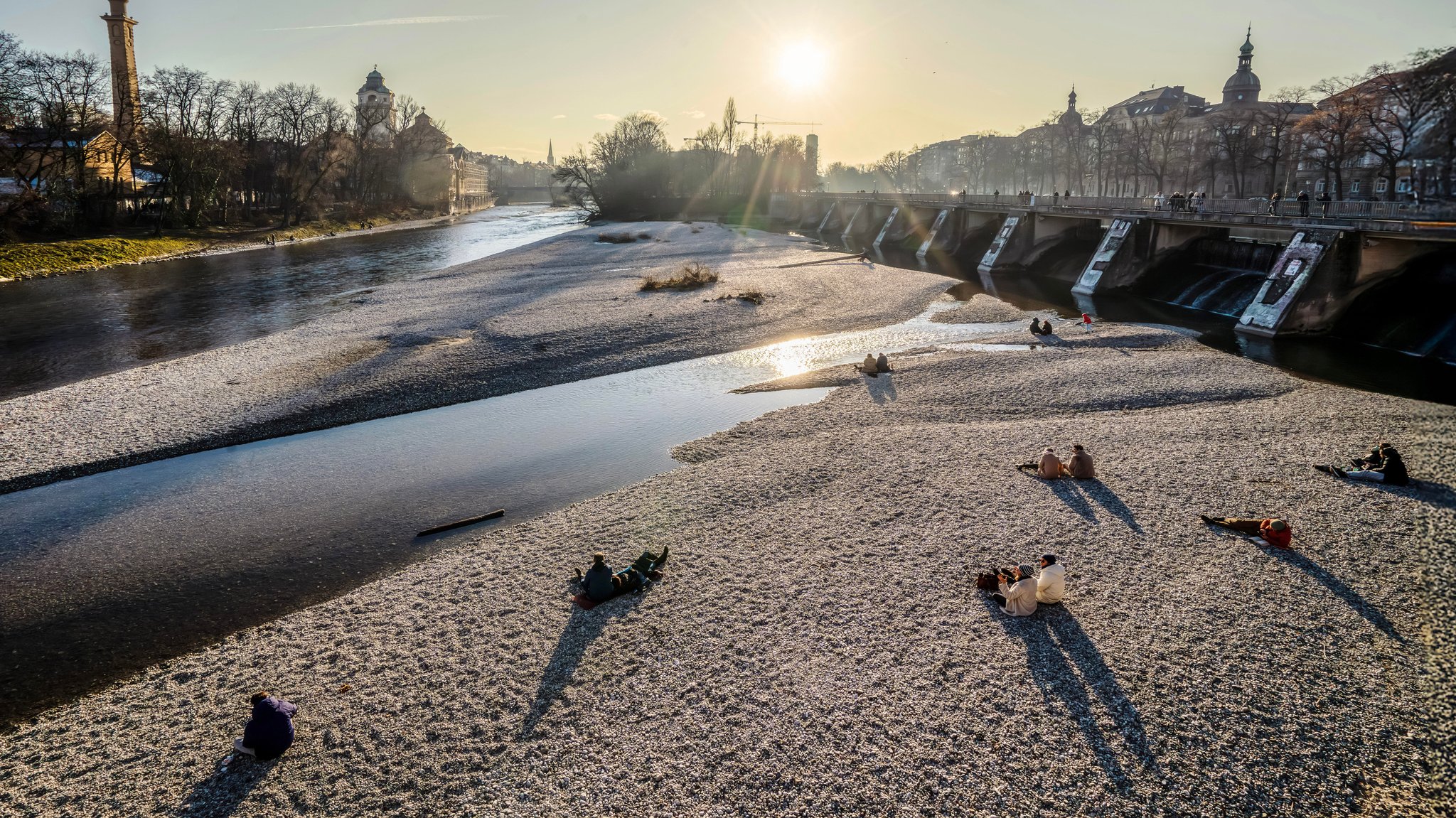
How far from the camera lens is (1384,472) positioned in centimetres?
1554

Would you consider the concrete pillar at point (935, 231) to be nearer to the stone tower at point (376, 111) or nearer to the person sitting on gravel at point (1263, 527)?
the person sitting on gravel at point (1263, 527)

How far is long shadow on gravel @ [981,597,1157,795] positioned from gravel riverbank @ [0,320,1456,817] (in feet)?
0.13

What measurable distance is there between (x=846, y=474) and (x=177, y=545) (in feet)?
45.0

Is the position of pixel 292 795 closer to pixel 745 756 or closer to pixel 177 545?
pixel 745 756

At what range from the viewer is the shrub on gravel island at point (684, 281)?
42969 millimetres

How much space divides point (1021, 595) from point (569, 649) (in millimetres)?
6753

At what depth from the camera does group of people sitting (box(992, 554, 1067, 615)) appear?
11.0 meters

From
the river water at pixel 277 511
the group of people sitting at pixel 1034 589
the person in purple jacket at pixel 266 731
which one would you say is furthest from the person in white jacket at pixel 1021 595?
the person in purple jacket at pixel 266 731

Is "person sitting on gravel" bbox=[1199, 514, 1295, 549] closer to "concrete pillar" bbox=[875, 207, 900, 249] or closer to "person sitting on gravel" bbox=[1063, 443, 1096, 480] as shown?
"person sitting on gravel" bbox=[1063, 443, 1096, 480]

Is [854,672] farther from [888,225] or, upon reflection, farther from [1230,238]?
[888,225]

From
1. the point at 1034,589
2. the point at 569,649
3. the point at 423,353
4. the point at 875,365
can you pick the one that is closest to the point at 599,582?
the point at 569,649

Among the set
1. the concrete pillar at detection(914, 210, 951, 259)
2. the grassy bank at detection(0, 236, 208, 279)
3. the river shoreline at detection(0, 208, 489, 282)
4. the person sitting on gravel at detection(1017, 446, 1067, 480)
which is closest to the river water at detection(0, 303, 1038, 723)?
the person sitting on gravel at detection(1017, 446, 1067, 480)

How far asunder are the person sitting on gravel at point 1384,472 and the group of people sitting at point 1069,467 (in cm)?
544

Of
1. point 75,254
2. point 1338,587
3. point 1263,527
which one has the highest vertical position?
point 75,254
